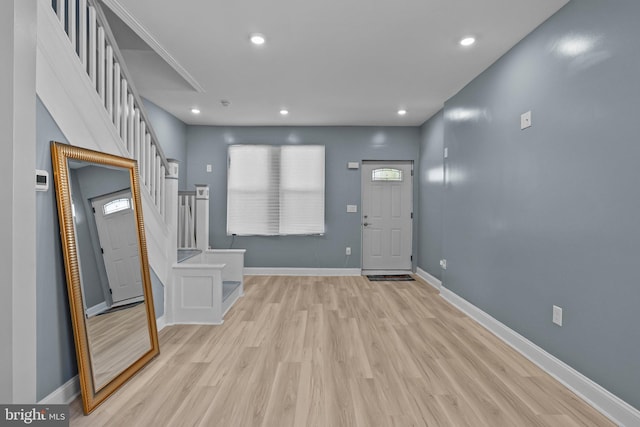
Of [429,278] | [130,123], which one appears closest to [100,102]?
[130,123]

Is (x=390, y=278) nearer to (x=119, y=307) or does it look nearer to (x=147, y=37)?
(x=119, y=307)

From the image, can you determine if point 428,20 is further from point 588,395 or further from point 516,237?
point 588,395

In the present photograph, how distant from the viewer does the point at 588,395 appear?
82.4 inches

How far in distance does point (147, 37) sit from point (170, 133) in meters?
2.63

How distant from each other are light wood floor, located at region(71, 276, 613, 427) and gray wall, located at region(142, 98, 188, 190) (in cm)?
295

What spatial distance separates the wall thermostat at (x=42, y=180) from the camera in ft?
5.80

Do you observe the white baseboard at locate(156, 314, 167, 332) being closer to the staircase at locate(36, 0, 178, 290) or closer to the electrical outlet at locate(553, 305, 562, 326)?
the staircase at locate(36, 0, 178, 290)

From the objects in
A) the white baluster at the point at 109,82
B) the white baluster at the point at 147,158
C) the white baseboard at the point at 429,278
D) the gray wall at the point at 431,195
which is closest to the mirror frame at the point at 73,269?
the white baluster at the point at 109,82

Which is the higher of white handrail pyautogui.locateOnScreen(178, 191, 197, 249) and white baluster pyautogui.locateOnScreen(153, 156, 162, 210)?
white baluster pyautogui.locateOnScreen(153, 156, 162, 210)

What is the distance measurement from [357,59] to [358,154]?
8.90 feet

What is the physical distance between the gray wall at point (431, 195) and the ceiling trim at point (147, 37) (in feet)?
11.5

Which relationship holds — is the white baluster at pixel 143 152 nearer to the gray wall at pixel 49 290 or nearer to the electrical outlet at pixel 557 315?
the gray wall at pixel 49 290

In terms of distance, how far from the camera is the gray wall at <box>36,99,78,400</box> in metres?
1.79

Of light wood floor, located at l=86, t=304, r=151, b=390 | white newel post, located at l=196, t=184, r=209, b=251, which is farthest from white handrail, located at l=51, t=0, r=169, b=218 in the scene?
light wood floor, located at l=86, t=304, r=151, b=390
